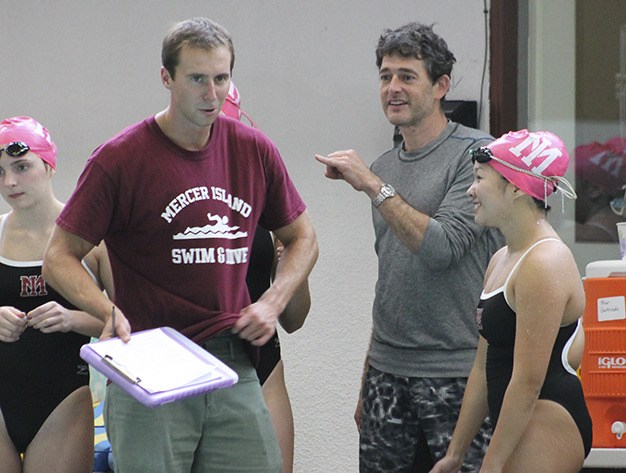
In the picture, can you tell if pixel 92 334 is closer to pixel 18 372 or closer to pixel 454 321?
pixel 18 372

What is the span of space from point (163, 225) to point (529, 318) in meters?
0.98

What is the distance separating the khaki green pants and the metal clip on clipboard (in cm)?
23

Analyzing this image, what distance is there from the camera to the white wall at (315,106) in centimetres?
482

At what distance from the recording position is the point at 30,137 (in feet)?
11.6

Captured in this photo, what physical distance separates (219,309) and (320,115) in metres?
2.29

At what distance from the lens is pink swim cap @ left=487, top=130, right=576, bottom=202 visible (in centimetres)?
291

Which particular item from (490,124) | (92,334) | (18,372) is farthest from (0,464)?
(490,124)

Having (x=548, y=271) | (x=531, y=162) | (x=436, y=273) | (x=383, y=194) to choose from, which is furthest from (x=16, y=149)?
(x=548, y=271)

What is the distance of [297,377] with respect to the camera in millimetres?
4914

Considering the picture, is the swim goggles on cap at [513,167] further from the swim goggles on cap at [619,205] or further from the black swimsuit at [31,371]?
the swim goggles on cap at [619,205]

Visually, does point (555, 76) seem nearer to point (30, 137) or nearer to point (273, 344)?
point (273, 344)

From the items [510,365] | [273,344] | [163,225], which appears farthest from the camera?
[273,344]

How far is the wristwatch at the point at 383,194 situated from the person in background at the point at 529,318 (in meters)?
0.37

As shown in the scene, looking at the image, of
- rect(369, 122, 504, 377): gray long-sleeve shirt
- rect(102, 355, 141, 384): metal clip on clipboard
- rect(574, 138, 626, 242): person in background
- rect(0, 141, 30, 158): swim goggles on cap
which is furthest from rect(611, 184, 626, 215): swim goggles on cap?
rect(102, 355, 141, 384): metal clip on clipboard
